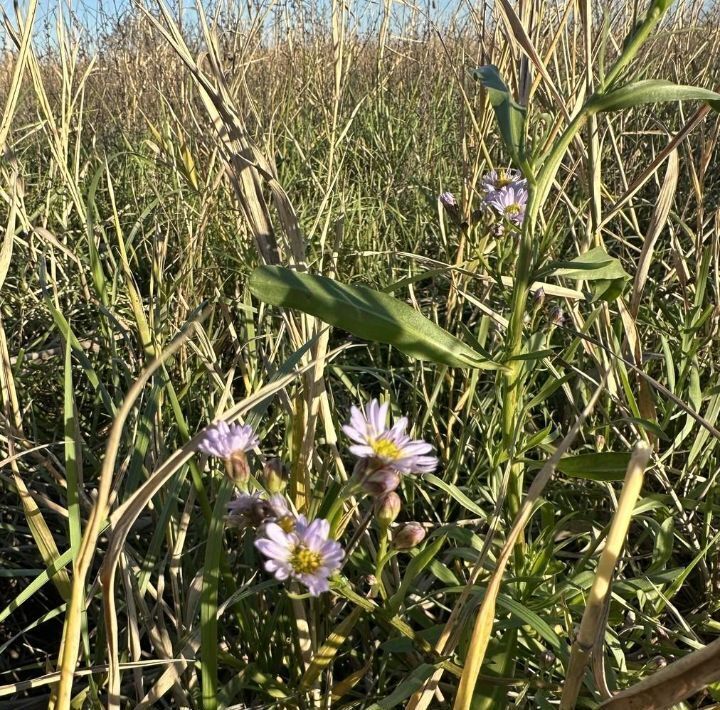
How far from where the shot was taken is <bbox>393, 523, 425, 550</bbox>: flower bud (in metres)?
0.61

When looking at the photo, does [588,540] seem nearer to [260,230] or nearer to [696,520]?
[696,520]

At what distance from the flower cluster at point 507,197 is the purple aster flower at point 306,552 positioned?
0.54 metres

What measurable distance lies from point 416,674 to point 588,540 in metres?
0.42

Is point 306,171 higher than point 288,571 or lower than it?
higher

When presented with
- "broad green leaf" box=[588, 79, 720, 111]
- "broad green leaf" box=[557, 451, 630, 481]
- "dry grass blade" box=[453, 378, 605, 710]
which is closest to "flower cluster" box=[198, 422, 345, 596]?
"dry grass blade" box=[453, 378, 605, 710]

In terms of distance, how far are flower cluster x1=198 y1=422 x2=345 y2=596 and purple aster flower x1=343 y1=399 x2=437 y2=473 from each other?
0.22 feet

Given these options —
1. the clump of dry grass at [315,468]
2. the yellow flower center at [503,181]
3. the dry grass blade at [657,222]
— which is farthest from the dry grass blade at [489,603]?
the yellow flower center at [503,181]

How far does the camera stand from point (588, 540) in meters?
0.97

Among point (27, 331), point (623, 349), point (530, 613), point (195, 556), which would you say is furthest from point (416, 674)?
point (27, 331)

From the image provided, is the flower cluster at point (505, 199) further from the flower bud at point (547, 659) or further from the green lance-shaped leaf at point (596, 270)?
the flower bud at point (547, 659)

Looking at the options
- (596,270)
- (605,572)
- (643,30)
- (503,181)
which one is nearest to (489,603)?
(605,572)

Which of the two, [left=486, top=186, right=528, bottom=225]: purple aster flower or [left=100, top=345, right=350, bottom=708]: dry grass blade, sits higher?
[left=486, top=186, right=528, bottom=225]: purple aster flower

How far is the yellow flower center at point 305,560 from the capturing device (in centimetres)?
49

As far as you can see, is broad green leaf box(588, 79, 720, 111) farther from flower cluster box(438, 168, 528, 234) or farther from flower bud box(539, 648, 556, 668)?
flower bud box(539, 648, 556, 668)
